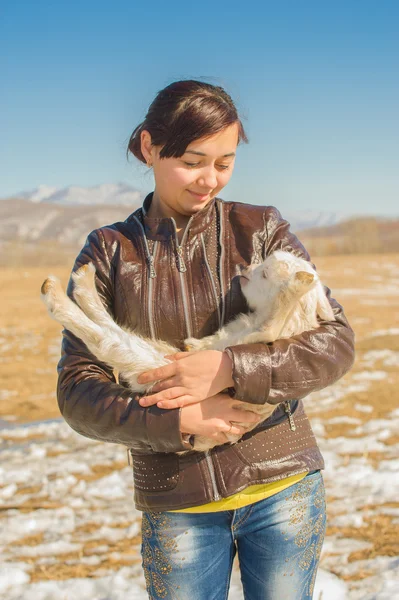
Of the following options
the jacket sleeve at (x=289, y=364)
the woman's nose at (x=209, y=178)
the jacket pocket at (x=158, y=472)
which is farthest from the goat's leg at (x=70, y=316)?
the woman's nose at (x=209, y=178)

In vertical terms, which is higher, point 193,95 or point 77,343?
point 193,95

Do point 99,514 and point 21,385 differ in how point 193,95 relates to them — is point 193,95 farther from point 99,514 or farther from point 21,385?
point 21,385

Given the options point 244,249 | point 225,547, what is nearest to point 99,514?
point 225,547

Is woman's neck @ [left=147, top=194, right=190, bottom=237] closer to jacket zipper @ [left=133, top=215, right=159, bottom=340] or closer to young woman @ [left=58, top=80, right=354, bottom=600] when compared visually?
young woman @ [left=58, top=80, right=354, bottom=600]

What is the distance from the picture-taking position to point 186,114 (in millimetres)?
2170

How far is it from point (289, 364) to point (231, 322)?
352mm

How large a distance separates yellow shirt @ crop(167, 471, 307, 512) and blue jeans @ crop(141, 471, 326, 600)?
2cm

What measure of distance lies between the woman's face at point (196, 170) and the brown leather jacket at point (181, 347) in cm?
8

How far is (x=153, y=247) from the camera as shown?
7.52 ft

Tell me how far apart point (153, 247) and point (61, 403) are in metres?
0.69

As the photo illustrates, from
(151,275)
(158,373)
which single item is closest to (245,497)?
(158,373)

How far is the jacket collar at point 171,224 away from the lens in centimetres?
231

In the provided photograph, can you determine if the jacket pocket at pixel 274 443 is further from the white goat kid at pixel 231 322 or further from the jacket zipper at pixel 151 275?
the jacket zipper at pixel 151 275

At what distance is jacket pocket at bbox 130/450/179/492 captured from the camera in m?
2.11
